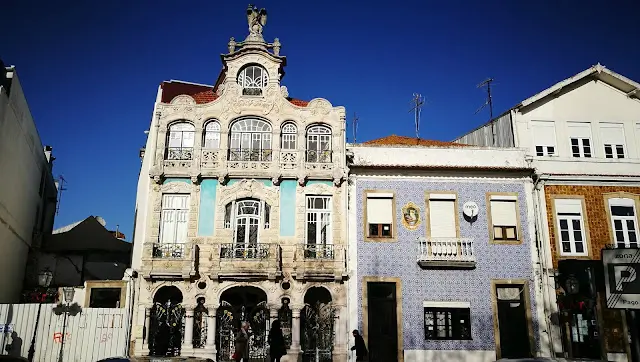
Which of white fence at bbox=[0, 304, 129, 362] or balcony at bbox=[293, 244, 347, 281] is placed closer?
white fence at bbox=[0, 304, 129, 362]

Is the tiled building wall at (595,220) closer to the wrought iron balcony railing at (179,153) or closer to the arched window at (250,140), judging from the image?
the arched window at (250,140)

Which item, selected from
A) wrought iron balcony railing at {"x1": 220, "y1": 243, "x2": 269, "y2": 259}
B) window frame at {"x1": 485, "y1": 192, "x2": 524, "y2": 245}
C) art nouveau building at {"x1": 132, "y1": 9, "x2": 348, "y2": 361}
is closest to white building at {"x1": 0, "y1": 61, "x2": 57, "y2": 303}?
art nouveau building at {"x1": 132, "y1": 9, "x2": 348, "y2": 361}

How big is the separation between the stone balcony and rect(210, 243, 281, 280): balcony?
115 inches

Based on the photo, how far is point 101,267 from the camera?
26734mm

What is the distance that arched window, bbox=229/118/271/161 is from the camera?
2216 cm

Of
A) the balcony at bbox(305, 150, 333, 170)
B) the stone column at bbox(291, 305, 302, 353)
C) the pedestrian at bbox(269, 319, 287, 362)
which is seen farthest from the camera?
the balcony at bbox(305, 150, 333, 170)

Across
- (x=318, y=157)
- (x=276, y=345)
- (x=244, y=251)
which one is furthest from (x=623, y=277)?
(x=318, y=157)

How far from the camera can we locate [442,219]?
21906mm

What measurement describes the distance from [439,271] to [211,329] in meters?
8.82

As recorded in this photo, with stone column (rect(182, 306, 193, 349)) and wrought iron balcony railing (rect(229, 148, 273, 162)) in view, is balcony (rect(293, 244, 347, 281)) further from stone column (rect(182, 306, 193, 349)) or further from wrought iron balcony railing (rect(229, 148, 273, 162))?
stone column (rect(182, 306, 193, 349))

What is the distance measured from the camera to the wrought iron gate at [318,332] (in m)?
20.1

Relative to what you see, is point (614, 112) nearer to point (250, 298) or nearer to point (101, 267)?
Answer: point (250, 298)

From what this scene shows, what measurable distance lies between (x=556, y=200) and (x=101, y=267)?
2096 centimetres

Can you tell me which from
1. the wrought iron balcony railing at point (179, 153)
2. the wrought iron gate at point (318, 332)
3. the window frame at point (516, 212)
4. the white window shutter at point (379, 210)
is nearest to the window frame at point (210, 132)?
the wrought iron balcony railing at point (179, 153)
